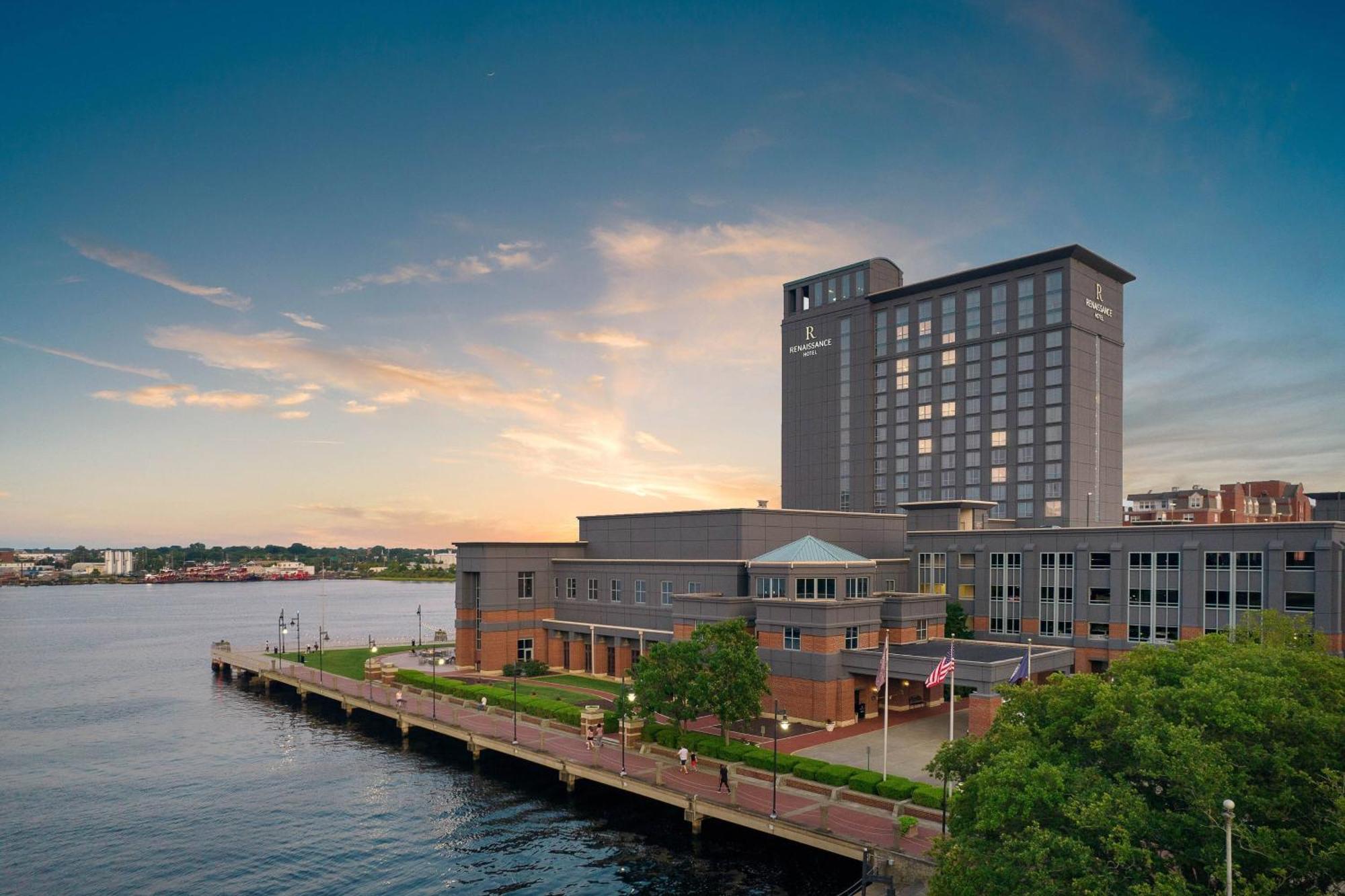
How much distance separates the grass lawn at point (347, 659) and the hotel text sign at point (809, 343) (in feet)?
286

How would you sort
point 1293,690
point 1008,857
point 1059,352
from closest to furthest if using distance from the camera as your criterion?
1. point 1008,857
2. point 1293,690
3. point 1059,352

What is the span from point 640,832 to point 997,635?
54.8m

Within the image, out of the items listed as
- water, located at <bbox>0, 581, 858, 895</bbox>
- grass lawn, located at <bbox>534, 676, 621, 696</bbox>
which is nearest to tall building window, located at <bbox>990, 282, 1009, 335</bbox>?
grass lawn, located at <bbox>534, 676, 621, 696</bbox>

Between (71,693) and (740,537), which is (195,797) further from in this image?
(71,693)

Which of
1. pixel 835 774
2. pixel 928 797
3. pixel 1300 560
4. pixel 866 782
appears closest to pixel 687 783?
pixel 835 774

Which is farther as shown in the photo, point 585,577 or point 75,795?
point 585,577

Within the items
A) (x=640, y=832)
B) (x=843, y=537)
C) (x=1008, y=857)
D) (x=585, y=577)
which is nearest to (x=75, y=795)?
(x=640, y=832)

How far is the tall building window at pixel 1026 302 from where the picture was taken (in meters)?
134

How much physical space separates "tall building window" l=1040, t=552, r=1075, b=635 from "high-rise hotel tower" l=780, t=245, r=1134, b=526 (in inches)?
1835

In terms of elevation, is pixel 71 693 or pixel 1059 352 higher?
pixel 1059 352

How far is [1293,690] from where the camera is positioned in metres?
29.8

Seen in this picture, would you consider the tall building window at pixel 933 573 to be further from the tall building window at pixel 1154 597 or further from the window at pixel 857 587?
the window at pixel 857 587

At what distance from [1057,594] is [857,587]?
27.4 m

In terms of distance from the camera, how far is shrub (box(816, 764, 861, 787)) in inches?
1932
